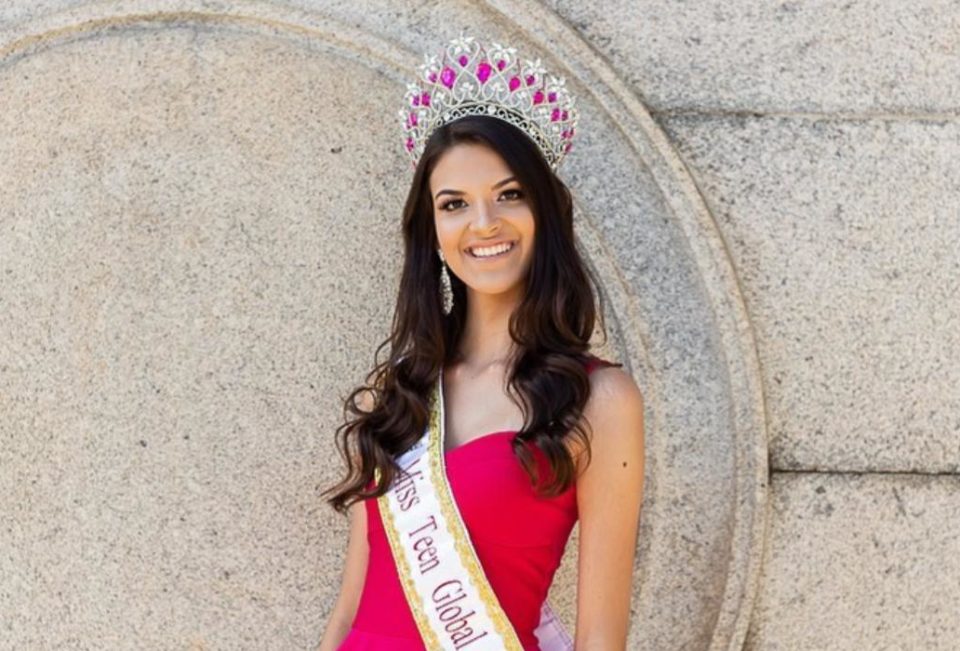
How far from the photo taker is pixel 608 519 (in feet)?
6.91

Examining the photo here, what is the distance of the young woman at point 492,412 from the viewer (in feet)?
6.95

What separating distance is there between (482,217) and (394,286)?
56cm

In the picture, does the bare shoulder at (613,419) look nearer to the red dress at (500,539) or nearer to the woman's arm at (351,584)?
the red dress at (500,539)

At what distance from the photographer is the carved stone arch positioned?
8.60 feet

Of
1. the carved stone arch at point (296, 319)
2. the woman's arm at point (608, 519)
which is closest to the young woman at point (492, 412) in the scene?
the woman's arm at point (608, 519)

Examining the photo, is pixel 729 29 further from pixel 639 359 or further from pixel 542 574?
pixel 542 574

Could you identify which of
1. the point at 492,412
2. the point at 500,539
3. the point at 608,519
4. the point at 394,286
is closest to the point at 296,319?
the point at 394,286

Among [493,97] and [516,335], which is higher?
[493,97]

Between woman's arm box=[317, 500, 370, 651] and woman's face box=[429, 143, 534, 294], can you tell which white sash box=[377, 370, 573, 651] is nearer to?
woman's arm box=[317, 500, 370, 651]

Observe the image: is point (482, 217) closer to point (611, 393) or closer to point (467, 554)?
point (611, 393)

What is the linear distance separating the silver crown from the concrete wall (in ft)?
1.09

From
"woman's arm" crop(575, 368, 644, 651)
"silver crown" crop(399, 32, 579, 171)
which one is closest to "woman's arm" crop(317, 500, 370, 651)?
"woman's arm" crop(575, 368, 644, 651)

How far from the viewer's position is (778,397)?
8.67 feet

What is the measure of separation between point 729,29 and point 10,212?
1356mm
